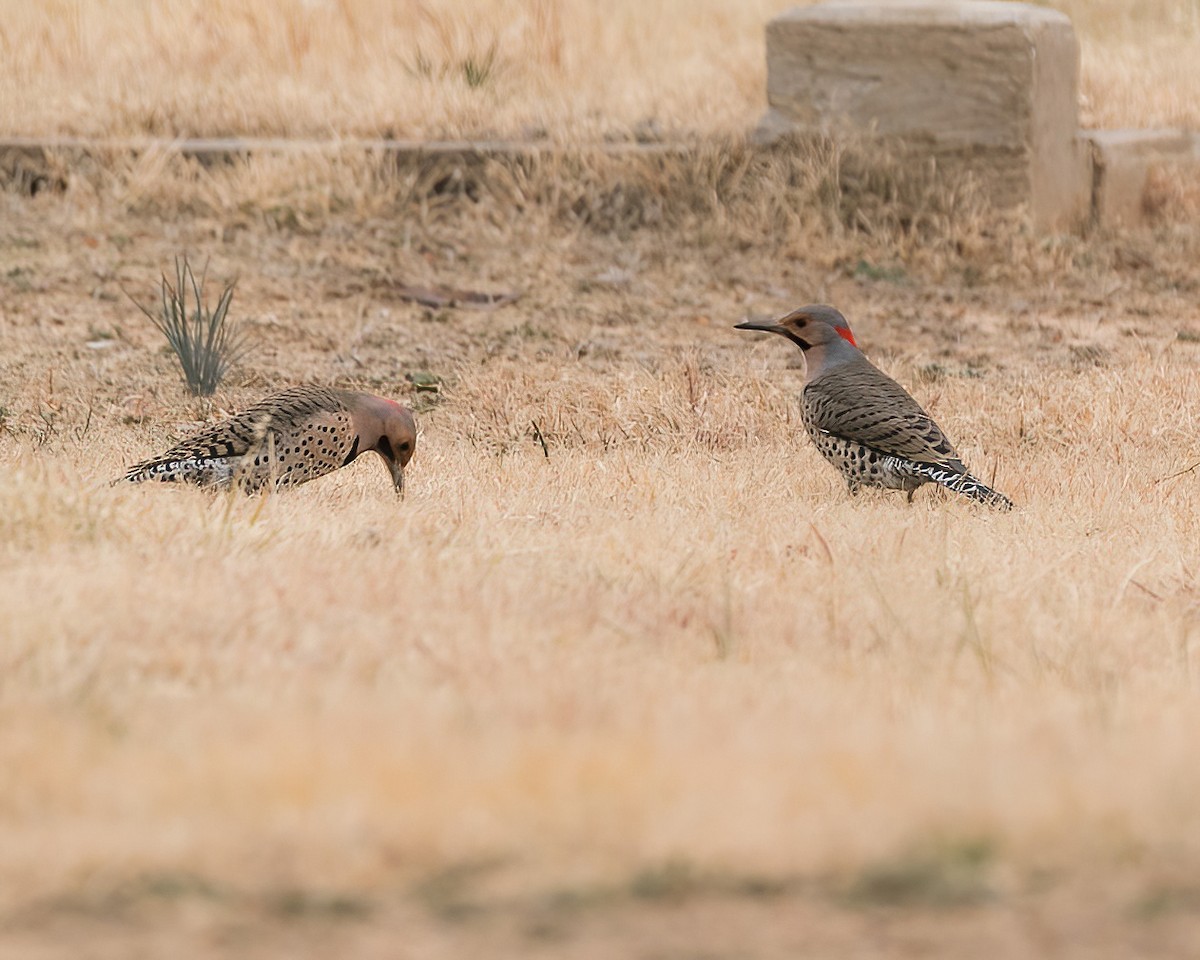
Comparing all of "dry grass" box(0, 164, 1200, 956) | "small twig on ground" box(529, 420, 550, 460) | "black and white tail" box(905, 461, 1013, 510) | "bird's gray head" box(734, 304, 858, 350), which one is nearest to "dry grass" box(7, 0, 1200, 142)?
"dry grass" box(0, 164, 1200, 956)

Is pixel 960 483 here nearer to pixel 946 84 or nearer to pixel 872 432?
pixel 872 432

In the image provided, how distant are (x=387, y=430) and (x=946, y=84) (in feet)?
19.0

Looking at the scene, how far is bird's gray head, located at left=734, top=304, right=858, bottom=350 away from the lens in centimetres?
707

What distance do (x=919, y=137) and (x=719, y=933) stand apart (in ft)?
28.6

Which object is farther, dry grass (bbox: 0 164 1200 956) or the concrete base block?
the concrete base block

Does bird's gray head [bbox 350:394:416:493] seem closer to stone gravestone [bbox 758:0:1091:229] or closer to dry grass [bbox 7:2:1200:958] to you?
dry grass [bbox 7:2:1200:958]

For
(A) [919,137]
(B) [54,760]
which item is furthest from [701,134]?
(B) [54,760]

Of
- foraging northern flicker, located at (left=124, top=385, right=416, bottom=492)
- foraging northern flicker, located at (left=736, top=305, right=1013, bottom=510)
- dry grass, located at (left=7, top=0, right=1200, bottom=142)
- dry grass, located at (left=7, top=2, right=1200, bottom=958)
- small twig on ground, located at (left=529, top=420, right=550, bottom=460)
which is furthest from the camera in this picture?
dry grass, located at (left=7, top=0, right=1200, bottom=142)

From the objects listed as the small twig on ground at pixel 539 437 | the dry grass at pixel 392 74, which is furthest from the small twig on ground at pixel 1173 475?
the dry grass at pixel 392 74

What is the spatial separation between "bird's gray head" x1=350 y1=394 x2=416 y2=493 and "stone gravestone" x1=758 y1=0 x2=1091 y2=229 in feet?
17.8

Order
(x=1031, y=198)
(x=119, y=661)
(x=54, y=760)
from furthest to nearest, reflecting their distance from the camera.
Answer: (x=1031, y=198), (x=119, y=661), (x=54, y=760)

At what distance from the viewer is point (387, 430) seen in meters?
6.25

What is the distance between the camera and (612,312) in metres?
10.1

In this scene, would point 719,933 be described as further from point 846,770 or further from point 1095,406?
point 1095,406
